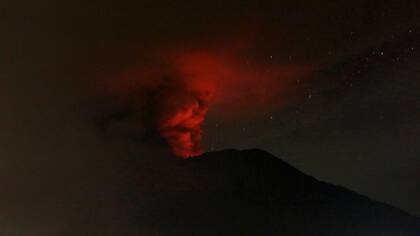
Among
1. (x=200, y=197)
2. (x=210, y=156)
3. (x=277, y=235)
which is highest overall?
(x=210, y=156)

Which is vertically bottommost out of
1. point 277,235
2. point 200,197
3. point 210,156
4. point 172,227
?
point 277,235

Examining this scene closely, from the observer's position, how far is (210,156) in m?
97.3

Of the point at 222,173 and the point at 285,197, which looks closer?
the point at 285,197

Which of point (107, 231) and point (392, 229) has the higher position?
point (107, 231)

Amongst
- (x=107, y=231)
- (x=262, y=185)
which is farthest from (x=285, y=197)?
(x=107, y=231)

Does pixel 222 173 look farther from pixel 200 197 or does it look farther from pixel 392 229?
pixel 392 229

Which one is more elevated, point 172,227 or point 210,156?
point 210,156

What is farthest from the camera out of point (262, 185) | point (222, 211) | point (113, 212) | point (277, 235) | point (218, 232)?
point (113, 212)

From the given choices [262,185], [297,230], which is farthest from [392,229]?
[262,185]

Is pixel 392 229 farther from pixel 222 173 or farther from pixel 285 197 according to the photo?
pixel 222 173

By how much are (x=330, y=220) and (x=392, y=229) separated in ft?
36.8

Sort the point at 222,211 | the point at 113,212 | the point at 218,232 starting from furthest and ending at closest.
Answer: the point at 113,212, the point at 222,211, the point at 218,232

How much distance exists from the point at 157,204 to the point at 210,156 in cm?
1327

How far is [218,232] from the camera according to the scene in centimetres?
8006
